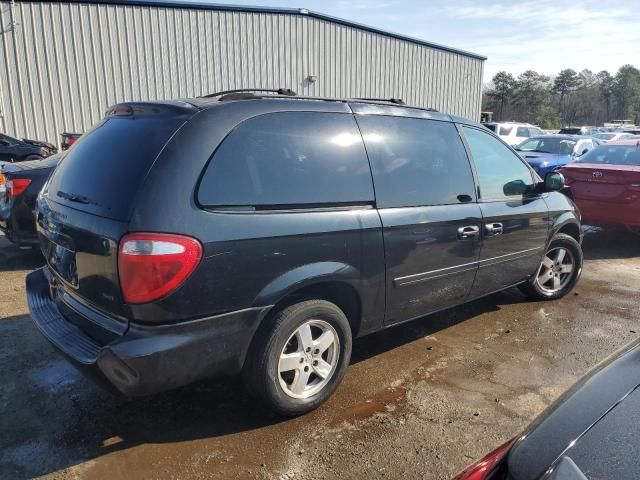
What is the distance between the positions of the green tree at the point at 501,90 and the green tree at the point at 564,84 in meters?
10.5

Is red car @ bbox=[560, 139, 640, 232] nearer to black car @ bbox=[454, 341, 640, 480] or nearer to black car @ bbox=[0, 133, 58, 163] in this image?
black car @ bbox=[454, 341, 640, 480]

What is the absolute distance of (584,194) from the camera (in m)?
7.49

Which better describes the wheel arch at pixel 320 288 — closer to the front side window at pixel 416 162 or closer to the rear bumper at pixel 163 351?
the rear bumper at pixel 163 351

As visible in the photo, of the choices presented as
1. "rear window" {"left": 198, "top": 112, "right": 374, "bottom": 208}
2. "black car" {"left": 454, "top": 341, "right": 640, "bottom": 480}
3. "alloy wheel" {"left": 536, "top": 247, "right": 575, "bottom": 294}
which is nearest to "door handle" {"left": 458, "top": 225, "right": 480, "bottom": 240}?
"rear window" {"left": 198, "top": 112, "right": 374, "bottom": 208}

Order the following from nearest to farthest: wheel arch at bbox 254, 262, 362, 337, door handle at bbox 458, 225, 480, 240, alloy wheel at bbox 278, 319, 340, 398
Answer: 1. wheel arch at bbox 254, 262, 362, 337
2. alloy wheel at bbox 278, 319, 340, 398
3. door handle at bbox 458, 225, 480, 240

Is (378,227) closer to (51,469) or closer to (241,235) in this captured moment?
(241,235)

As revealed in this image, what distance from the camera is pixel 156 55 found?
53.8 feet

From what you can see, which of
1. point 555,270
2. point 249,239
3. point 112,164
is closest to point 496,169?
point 555,270

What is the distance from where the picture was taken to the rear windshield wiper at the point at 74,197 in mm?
2674

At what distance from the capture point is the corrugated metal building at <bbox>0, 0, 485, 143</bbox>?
15.0m

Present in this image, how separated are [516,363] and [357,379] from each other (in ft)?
4.08

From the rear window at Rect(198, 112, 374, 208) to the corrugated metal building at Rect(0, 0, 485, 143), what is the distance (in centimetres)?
1493

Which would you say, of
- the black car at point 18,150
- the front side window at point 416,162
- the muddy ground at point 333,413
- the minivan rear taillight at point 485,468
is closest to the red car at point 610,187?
the muddy ground at point 333,413

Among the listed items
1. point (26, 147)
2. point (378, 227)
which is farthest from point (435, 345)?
point (26, 147)
